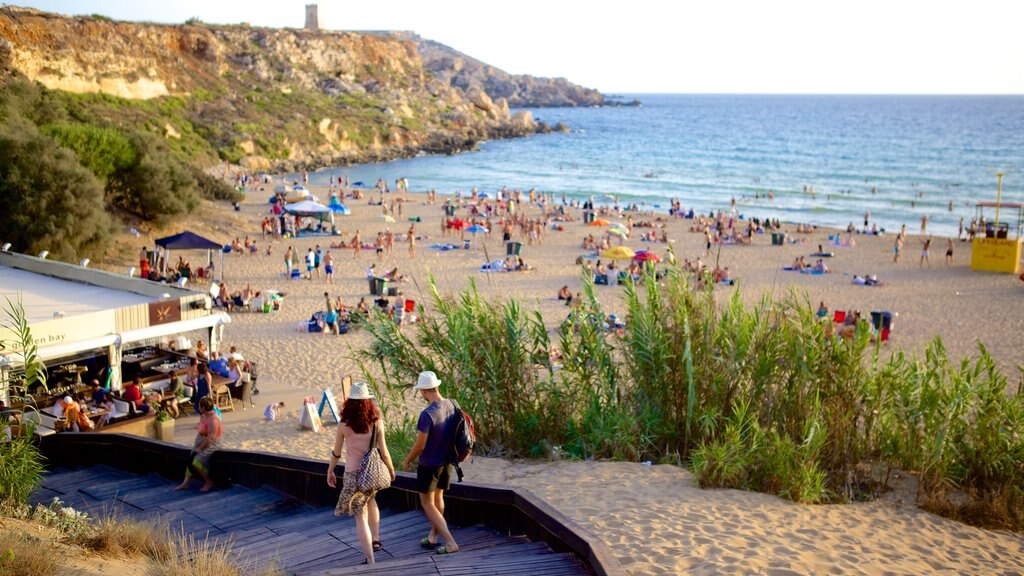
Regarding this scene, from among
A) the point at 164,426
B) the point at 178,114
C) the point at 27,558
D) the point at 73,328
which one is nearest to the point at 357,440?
the point at 27,558

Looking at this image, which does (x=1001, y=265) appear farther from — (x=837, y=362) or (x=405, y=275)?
(x=837, y=362)

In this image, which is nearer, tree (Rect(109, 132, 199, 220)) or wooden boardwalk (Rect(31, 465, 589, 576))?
wooden boardwalk (Rect(31, 465, 589, 576))

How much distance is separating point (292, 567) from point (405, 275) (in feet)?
63.7

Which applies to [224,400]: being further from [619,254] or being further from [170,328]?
[619,254]

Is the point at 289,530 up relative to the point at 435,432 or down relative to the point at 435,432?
down

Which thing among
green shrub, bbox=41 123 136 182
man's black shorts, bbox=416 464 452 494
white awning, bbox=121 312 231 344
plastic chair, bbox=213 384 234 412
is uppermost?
green shrub, bbox=41 123 136 182

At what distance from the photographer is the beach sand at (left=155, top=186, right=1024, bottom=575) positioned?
621 centimetres

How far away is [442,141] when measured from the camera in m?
76.2

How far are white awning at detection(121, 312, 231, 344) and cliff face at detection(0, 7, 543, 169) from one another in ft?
85.5

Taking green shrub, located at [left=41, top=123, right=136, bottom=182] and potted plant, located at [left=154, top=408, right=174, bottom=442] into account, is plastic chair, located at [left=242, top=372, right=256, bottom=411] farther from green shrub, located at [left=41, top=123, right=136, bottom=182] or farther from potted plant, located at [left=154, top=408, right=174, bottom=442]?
green shrub, located at [left=41, top=123, right=136, bottom=182]

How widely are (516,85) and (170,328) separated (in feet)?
543

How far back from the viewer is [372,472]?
528 cm

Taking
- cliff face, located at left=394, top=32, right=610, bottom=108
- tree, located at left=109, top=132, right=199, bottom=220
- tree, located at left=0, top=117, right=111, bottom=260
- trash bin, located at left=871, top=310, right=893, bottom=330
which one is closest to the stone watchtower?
cliff face, located at left=394, top=32, right=610, bottom=108

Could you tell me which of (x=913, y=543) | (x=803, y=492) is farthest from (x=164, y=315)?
(x=913, y=543)
